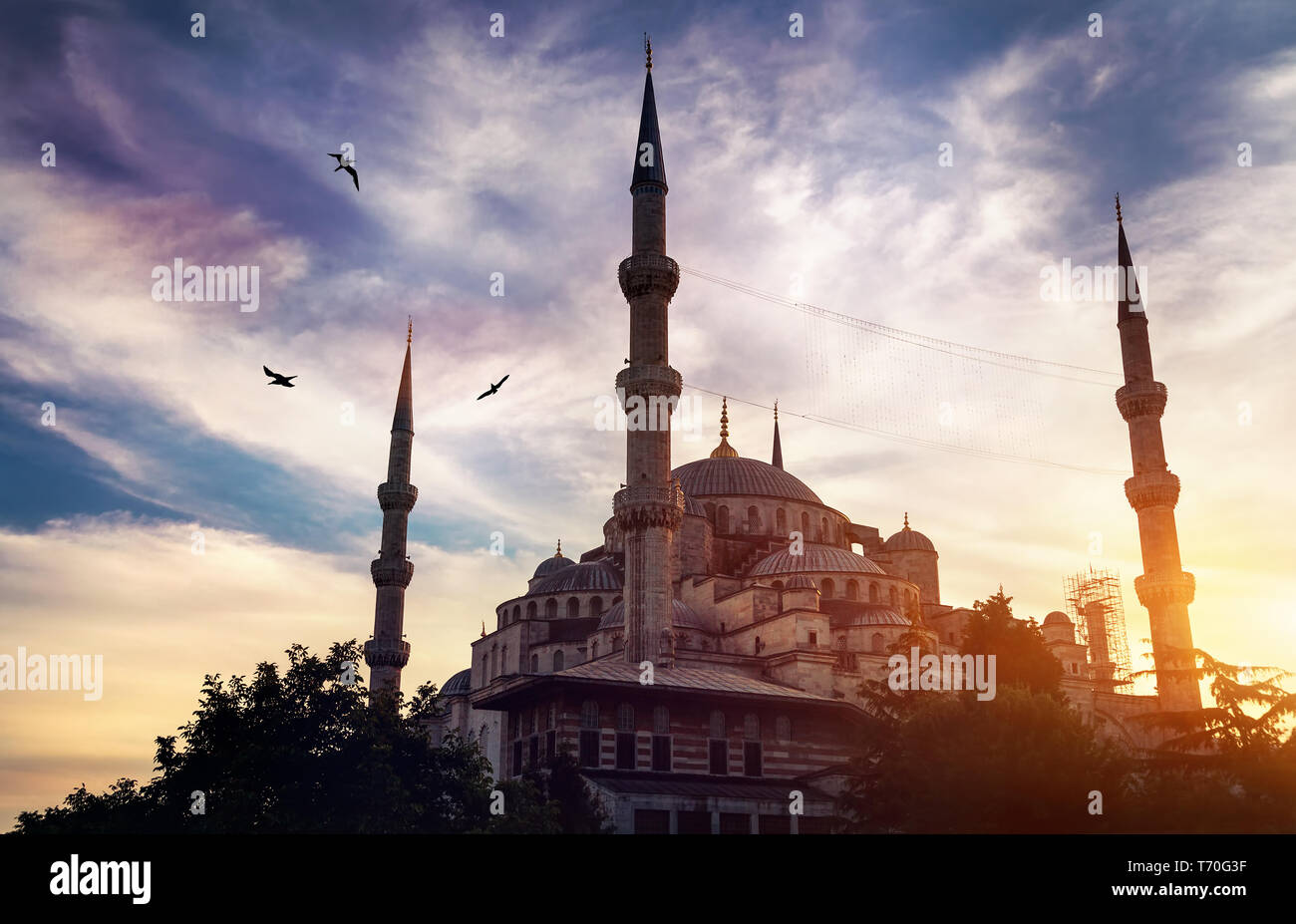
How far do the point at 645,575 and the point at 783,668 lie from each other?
674 centimetres

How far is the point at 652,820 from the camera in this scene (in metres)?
33.1

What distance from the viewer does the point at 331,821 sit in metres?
27.9

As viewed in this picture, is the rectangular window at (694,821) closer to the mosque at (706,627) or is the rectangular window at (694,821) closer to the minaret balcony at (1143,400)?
the mosque at (706,627)

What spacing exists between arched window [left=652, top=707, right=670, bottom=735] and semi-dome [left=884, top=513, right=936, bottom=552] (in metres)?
28.9

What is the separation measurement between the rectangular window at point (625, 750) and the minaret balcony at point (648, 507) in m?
7.70

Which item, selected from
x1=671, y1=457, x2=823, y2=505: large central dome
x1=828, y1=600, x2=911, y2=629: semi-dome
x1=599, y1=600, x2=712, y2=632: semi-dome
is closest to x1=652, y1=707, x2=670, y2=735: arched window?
x1=599, y1=600, x2=712, y2=632: semi-dome

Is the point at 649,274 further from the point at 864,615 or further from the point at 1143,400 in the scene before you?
the point at 1143,400

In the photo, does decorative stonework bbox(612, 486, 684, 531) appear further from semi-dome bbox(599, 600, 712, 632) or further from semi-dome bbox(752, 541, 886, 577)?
semi-dome bbox(752, 541, 886, 577)

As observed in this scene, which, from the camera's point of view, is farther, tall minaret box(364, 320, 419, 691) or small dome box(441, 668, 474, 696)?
small dome box(441, 668, 474, 696)

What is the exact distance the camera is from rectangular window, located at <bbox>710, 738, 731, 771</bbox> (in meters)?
36.8

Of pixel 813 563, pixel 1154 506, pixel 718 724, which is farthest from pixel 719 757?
pixel 1154 506

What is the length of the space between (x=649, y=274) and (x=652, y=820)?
64.6 feet

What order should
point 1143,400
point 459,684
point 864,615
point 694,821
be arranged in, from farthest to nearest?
point 459,684 → point 1143,400 → point 864,615 → point 694,821
